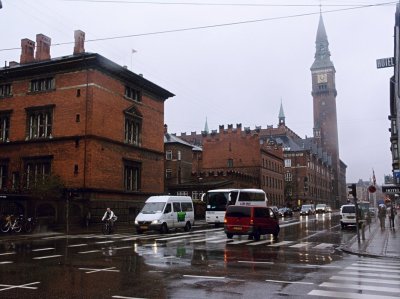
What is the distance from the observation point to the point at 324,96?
128250 mm

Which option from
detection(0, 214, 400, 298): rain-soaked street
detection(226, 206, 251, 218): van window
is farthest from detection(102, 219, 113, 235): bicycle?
detection(0, 214, 400, 298): rain-soaked street

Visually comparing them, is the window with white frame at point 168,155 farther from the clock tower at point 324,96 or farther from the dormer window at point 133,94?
the clock tower at point 324,96

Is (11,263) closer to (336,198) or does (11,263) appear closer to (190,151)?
(190,151)

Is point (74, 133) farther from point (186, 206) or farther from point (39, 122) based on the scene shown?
point (186, 206)

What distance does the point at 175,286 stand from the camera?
31.7ft

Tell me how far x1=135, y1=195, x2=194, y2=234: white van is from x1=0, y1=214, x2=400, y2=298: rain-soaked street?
9.34 meters

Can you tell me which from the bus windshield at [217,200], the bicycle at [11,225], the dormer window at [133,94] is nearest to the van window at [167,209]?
the bus windshield at [217,200]

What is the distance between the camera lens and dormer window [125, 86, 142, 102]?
43.0m

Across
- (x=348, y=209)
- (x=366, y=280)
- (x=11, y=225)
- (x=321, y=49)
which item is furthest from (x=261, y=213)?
(x=321, y=49)

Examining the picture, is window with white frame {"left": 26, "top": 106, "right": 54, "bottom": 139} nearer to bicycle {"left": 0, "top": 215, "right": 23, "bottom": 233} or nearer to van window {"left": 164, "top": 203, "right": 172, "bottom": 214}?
bicycle {"left": 0, "top": 215, "right": 23, "bottom": 233}

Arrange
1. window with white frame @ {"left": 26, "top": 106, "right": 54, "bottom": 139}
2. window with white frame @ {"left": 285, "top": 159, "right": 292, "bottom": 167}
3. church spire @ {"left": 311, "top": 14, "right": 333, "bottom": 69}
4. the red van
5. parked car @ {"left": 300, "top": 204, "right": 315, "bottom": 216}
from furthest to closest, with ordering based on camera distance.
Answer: church spire @ {"left": 311, "top": 14, "right": 333, "bottom": 69} < window with white frame @ {"left": 285, "top": 159, "right": 292, "bottom": 167} < parked car @ {"left": 300, "top": 204, "right": 315, "bottom": 216} < window with white frame @ {"left": 26, "top": 106, "right": 54, "bottom": 139} < the red van

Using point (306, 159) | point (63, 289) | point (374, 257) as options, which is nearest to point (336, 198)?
point (306, 159)

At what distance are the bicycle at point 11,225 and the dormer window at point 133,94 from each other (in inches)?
700

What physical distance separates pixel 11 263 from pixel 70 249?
4.48m
